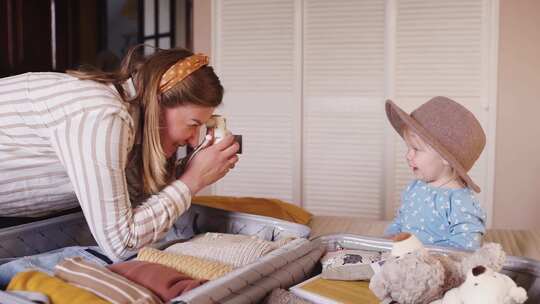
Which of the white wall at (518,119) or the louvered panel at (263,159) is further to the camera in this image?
the louvered panel at (263,159)

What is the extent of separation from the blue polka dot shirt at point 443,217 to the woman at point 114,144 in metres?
0.49

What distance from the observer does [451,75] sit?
321 centimetres

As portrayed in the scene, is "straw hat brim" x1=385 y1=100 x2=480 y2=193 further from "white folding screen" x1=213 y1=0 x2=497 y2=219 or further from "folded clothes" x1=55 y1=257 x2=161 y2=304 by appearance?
"white folding screen" x1=213 y1=0 x2=497 y2=219

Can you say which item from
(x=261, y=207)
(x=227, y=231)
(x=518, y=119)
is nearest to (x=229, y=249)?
(x=227, y=231)

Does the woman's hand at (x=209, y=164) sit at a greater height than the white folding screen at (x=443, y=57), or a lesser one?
lesser

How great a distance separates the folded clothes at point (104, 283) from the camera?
78 centimetres

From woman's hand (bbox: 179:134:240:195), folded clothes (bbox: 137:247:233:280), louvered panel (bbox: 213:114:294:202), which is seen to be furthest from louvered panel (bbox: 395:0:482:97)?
folded clothes (bbox: 137:247:233:280)

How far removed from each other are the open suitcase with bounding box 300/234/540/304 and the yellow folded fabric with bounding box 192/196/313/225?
0.93 metres

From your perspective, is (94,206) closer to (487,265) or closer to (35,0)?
(487,265)

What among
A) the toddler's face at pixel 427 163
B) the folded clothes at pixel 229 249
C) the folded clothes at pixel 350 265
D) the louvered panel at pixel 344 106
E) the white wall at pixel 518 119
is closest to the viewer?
the folded clothes at pixel 350 265

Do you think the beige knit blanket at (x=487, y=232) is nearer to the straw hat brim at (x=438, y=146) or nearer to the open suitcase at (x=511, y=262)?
the straw hat brim at (x=438, y=146)

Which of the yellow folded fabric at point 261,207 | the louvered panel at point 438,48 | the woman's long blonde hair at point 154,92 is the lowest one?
the yellow folded fabric at point 261,207

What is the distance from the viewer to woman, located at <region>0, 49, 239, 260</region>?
1122 millimetres

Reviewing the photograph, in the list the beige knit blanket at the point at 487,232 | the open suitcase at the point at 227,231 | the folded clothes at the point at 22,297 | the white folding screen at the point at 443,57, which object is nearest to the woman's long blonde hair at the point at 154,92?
the open suitcase at the point at 227,231
